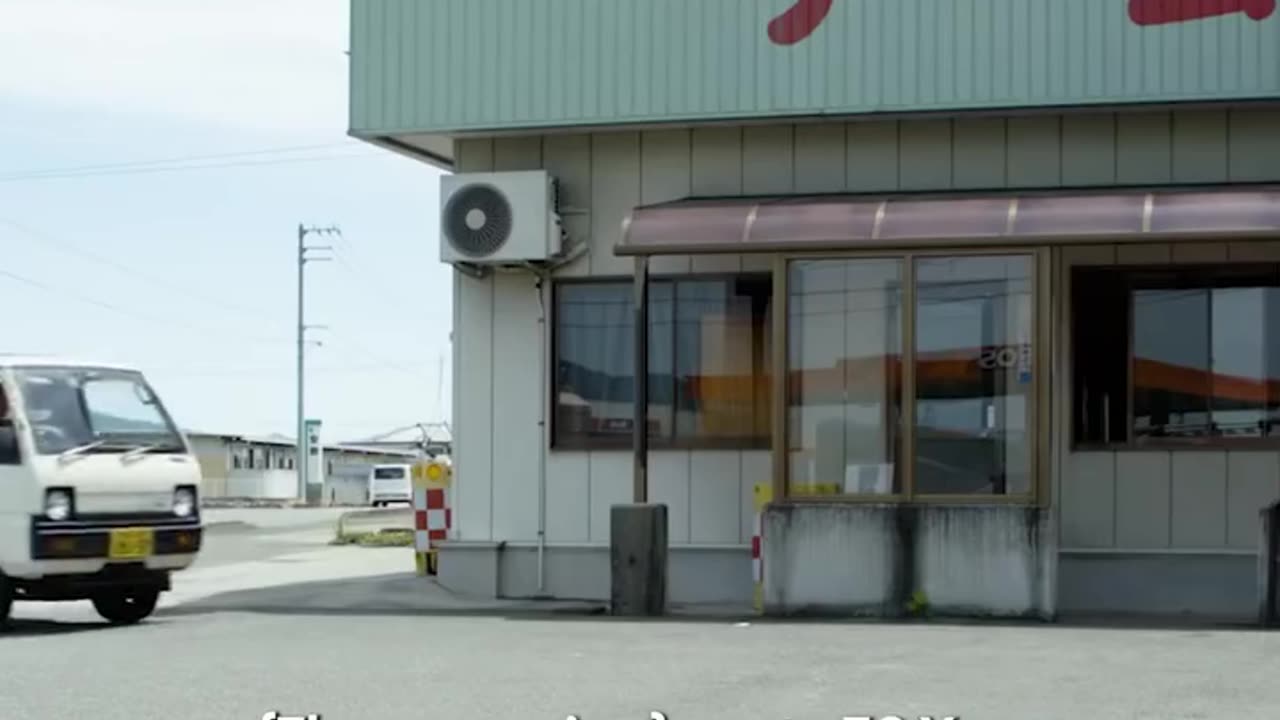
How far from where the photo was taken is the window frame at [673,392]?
16609mm

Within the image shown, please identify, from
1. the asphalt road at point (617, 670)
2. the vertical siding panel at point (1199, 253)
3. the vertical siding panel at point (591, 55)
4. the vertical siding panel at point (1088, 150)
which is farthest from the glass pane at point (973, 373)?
the vertical siding panel at point (591, 55)

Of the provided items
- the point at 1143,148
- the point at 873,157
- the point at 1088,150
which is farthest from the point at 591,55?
the point at 1143,148

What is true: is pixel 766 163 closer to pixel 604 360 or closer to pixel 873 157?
pixel 873 157

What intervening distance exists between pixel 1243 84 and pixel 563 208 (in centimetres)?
600

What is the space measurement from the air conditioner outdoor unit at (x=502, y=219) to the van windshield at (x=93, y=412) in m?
3.21

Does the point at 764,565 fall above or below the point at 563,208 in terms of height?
below

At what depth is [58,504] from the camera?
1381 centimetres

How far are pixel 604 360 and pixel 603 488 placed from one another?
46.4 inches

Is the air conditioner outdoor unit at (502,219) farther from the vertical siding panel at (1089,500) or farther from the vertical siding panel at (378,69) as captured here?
the vertical siding panel at (1089,500)

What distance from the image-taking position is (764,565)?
1471cm

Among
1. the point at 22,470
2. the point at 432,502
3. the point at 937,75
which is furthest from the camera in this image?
the point at 432,502

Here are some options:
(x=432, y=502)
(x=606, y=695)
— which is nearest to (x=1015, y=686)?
(x=606, y=695)

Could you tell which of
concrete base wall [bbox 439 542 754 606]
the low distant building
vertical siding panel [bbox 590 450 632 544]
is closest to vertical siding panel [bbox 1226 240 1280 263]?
concrete base wall [bbox 439 542 754 606]

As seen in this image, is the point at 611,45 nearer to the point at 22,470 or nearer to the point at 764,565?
the point at 764,565
